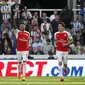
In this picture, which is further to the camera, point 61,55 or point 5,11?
point 5,11

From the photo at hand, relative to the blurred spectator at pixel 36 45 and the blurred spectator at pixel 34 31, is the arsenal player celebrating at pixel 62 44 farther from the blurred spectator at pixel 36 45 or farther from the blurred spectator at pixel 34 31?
the blurred spectator at pixel 34 31

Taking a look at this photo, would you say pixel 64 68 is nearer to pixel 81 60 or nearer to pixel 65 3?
pixel 81 60

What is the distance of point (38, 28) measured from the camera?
26.0 metres

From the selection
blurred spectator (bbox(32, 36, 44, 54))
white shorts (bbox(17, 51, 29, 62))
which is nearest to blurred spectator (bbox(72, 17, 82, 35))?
blurred spectator (bbox(32, 36, 44, 54))

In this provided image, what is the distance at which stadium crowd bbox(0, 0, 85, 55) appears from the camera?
24.7 meters

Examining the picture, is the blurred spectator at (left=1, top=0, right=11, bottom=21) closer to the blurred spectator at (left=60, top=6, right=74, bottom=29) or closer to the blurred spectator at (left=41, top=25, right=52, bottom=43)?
the blurred spectator at (left=41, top=25, right=52, bottom=43)

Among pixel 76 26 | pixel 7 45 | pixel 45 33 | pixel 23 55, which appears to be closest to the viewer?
pixel 23 55

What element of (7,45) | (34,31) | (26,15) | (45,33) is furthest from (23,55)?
(26,15)

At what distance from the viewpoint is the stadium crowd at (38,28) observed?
24.7m

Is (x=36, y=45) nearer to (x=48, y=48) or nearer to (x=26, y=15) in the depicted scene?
(x=48, y=48)

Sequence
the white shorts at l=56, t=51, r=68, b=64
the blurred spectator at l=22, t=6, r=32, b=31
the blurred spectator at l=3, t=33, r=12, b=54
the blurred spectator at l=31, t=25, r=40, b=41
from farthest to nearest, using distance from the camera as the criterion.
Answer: the blurred spectator at l=22, t=6, r=32, b=31, the blurred spectator at l=31, t=25, r=40, b=41, the blurred spectator at l=3, t=33, r=12, b=54, the white shorts at l=56, t=51, r=68, b=64

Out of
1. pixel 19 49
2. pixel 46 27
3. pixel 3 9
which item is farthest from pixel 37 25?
pixel 19 49

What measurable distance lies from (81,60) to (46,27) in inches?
153

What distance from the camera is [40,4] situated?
30.8 m
